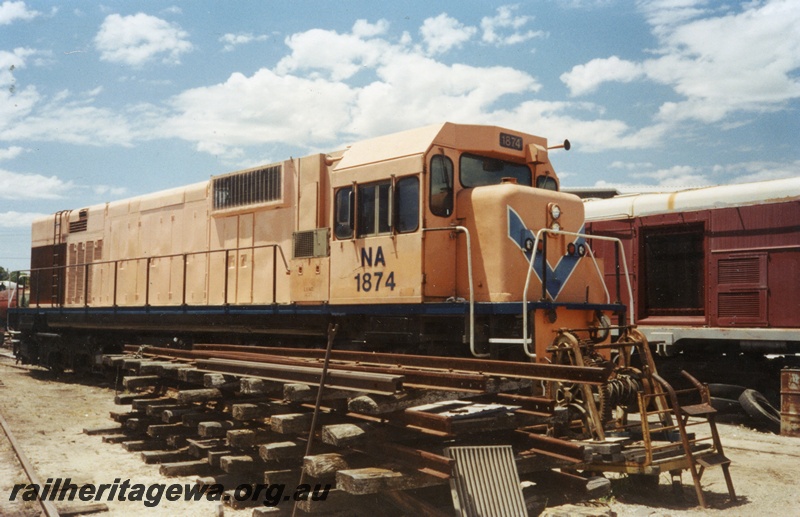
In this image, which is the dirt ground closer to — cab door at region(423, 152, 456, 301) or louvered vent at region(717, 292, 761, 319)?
louvered vent at region(717, 292, 761, 319)

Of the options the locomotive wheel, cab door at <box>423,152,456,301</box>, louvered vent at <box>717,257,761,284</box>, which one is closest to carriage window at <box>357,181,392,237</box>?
cab door at <box>423,152,456,301</box>

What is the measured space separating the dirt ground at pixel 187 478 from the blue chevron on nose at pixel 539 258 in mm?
2203

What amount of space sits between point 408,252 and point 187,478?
3335 millimetres

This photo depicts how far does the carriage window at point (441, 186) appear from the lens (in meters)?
7.80

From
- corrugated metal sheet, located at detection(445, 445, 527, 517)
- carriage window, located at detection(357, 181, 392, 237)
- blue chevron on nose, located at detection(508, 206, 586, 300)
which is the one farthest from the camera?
carriage window, located at detection(357, 181, 392, 237)

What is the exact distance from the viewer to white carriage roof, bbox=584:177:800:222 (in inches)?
447

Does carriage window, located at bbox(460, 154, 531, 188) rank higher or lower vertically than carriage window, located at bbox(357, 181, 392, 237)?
higher

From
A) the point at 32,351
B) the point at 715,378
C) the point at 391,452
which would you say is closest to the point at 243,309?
the point at 391,452

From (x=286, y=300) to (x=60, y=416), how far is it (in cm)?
460

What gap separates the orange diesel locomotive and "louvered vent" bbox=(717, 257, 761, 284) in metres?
4.02

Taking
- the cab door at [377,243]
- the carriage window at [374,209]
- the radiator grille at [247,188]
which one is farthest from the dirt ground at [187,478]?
the radiator grille at [247,188]

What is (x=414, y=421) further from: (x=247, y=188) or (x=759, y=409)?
(x=759, y=409)

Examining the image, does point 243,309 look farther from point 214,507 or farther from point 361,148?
point 214,507

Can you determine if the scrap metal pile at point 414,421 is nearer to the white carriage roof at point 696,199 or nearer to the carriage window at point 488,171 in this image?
the carriage window at point 488,171
